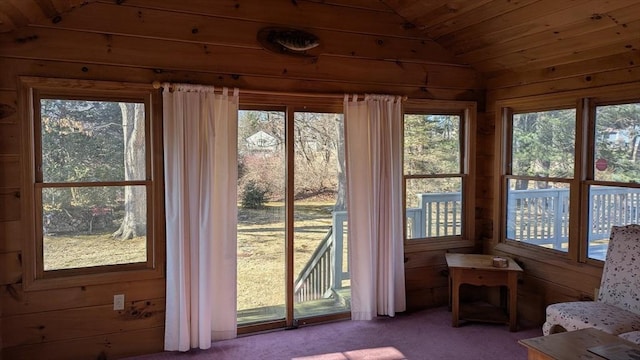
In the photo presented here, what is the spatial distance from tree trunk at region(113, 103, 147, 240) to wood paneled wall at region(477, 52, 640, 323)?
3.01 m

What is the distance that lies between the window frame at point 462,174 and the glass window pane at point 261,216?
1172 millimetres

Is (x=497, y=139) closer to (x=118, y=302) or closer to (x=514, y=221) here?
(x=514, y=221)

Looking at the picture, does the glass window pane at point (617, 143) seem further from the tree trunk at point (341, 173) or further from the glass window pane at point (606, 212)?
the tree trunk at point (341, 173)

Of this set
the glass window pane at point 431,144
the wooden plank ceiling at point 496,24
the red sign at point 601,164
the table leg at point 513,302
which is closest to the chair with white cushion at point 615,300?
the red sign at point 601,164

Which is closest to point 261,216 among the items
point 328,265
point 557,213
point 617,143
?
point 328,265

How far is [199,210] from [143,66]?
109 cm

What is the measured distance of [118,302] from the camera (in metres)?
3.23

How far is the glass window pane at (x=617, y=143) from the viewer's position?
3.17 meters

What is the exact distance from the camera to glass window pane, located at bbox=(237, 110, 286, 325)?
3605 mm

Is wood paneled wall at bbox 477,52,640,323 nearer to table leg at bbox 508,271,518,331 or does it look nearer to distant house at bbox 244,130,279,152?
table leg at bbox 508,271,518,331

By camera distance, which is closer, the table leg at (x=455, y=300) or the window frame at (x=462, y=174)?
the table leg at (x=455, y=300)

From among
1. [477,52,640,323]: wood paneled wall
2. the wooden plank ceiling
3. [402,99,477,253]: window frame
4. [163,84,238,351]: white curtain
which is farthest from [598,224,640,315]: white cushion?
[163,84,238,351]: white curtain

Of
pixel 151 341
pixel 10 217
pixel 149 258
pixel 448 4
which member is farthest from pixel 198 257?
pixel 448 4

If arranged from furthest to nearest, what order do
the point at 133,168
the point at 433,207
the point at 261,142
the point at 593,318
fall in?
the point at 433,207 < the point at 261,142 < the point at 133,168 < the point at 593,318
